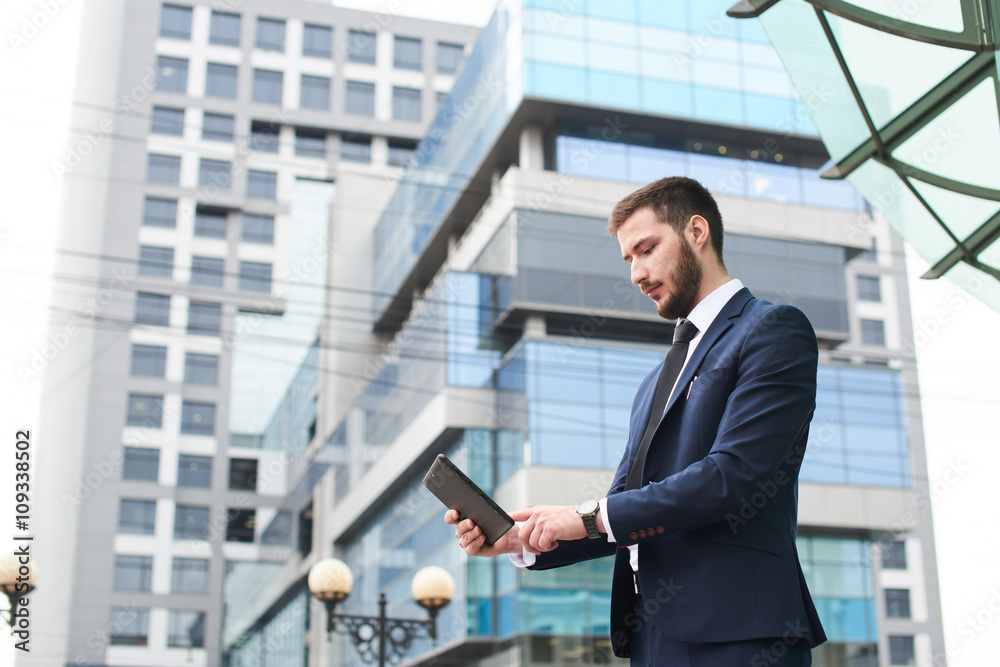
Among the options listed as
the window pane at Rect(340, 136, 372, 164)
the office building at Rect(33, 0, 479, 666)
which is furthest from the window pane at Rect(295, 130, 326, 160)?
the window pane at Rect(340, 136, 372, 164)

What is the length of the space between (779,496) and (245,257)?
6221cm

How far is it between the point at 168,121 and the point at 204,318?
12667 millimetres

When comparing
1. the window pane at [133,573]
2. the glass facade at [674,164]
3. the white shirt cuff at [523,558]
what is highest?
the glass facade at [674,164]

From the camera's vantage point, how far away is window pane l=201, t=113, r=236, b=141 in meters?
62.9

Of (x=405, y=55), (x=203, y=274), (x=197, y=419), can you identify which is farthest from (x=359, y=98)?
(x=197, y=419)

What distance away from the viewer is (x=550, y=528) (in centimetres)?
255

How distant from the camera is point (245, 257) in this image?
6256cm

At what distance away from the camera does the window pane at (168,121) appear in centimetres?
6300

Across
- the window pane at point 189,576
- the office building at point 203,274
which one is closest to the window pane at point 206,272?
the office building at point 203,274

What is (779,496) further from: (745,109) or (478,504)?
(745,109)

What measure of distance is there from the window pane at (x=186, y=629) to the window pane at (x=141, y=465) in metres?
7.29

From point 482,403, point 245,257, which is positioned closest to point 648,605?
point 482,403

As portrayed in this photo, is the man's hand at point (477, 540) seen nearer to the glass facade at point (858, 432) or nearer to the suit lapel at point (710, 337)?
the suit lapel at point (710, 337)

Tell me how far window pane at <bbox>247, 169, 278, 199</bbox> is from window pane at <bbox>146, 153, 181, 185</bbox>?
4.17 meters
